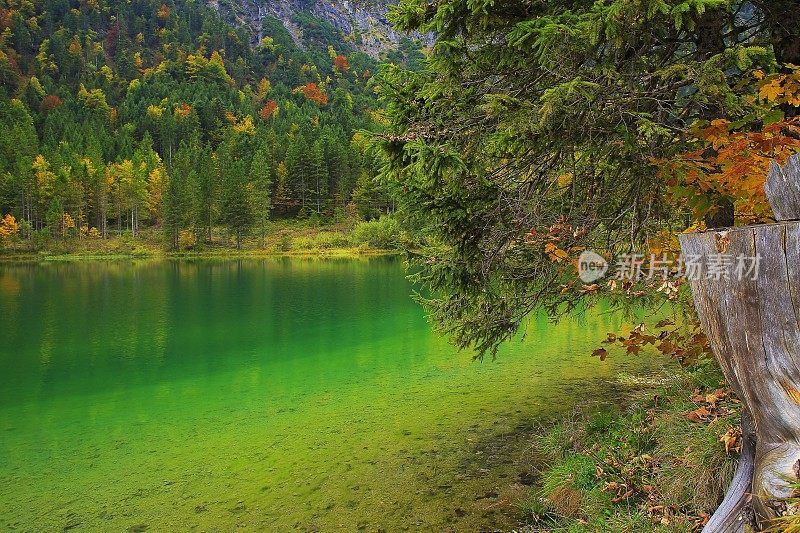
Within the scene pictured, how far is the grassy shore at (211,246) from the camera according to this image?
2019 inches

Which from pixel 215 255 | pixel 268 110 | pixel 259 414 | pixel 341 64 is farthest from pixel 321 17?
pixel 259 414

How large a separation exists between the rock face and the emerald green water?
525 ft

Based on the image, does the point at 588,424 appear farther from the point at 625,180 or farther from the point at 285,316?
the point at 285,316

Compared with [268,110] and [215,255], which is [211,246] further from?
[268,110]

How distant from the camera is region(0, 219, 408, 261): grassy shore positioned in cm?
5128

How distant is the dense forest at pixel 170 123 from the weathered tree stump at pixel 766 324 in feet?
47.8

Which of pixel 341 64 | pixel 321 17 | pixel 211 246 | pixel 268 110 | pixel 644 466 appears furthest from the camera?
pixel 321 17

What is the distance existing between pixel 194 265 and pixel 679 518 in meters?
44.1

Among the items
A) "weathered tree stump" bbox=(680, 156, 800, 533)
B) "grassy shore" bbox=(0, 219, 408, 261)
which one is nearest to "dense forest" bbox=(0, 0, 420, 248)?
"grassy shore" bbox=(0, 219, 408, 261)

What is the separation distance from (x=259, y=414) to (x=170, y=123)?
88643 mm

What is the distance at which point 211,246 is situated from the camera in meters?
56.4

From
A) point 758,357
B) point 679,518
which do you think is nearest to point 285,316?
point 679,518

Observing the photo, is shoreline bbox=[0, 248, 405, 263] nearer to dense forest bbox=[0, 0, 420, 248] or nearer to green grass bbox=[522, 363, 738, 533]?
dense forest bbox=[0, 0, 420, 248]

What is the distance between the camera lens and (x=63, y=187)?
2194 inches
